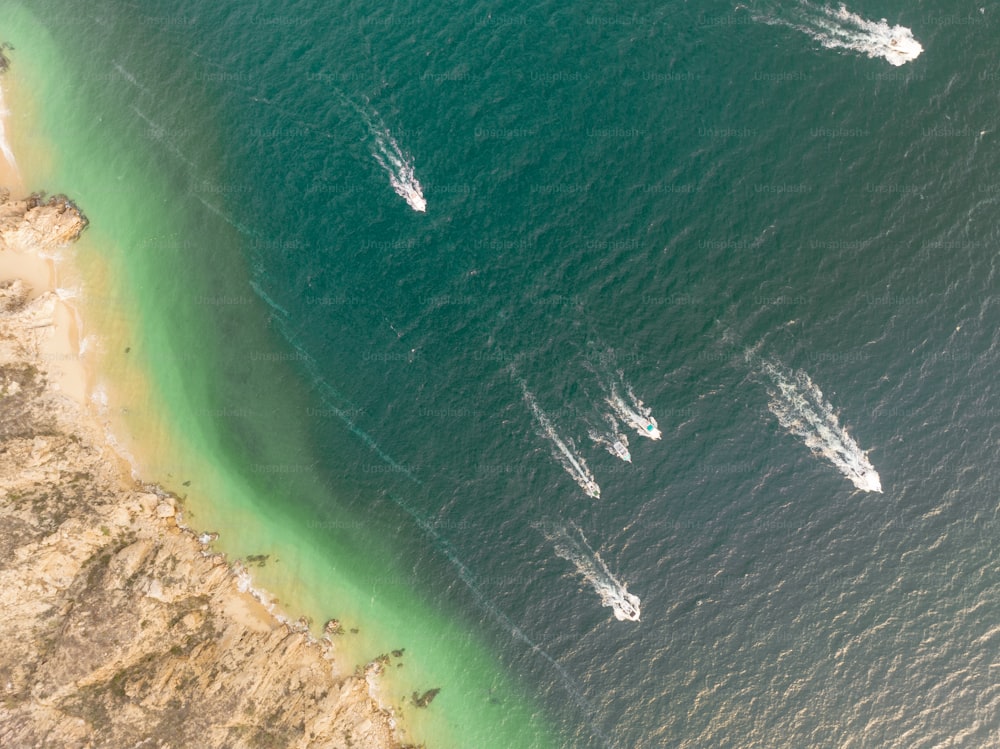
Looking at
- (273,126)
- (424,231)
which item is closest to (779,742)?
(424,231)

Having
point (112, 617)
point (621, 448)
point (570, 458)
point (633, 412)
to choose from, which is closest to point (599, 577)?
point (570, 458)

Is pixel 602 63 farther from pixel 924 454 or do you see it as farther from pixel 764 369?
pixel 924 454

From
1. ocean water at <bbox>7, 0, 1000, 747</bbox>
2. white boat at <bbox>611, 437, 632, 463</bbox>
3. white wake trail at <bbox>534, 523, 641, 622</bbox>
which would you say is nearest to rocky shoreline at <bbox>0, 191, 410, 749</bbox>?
ocean water at <bbox>7, 0, 1000, 747</bbox>

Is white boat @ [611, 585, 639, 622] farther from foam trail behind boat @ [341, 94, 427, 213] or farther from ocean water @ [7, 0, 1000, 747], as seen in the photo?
foam trail behind boat @ [341, 94, 427, 213]

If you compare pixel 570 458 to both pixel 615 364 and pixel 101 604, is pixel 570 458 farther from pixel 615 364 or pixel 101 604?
pixel 101 604

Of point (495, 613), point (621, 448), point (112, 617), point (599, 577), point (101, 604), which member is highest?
point (101, 604)

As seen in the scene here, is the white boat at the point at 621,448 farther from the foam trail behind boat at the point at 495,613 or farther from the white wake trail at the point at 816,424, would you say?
the foam trail behind boat at the point at 495,613

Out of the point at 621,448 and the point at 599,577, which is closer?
the point at 599,577
